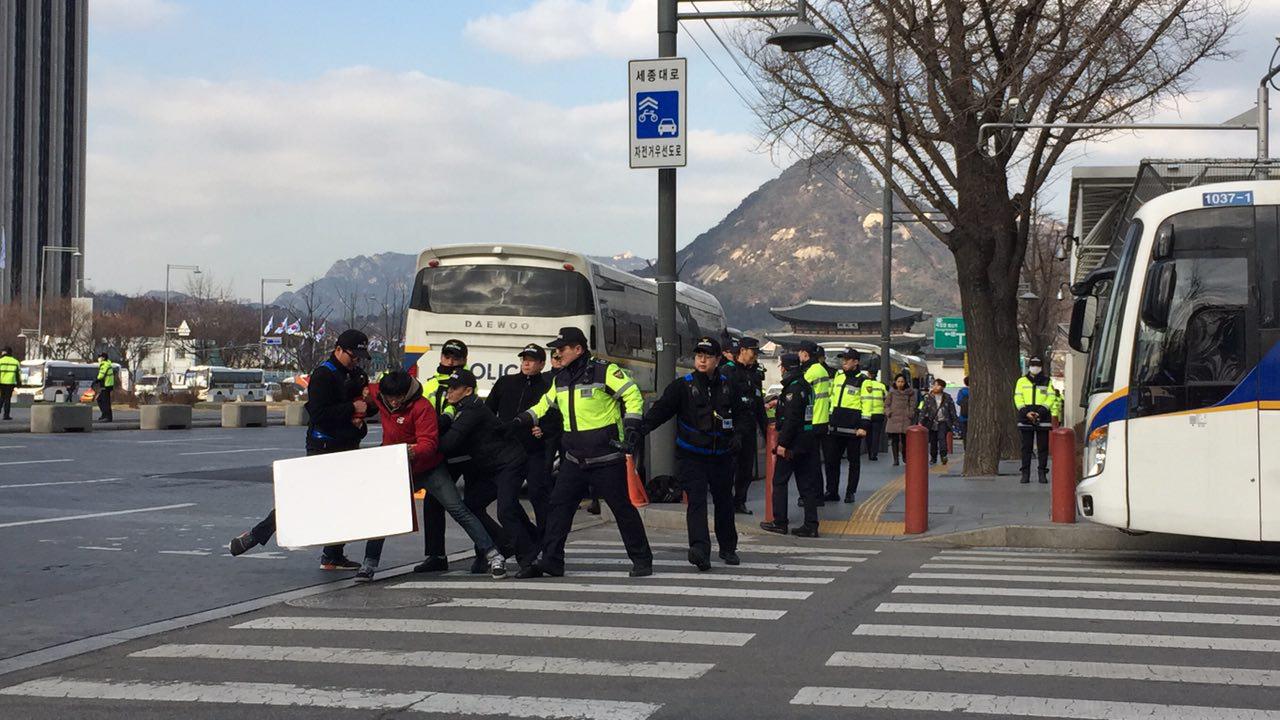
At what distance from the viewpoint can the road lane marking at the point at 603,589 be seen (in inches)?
371

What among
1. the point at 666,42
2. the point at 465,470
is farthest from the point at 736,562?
the point at 666,42

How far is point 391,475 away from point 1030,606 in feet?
14.5

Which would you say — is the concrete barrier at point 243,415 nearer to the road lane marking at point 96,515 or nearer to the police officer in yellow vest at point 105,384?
the police officer in yellow vest at point 105,384

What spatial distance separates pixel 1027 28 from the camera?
20.0 metres

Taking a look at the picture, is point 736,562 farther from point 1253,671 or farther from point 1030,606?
point 1253,671

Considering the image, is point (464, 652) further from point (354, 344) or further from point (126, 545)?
point (126, 545)

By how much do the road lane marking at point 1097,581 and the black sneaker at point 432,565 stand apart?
3.60 metres

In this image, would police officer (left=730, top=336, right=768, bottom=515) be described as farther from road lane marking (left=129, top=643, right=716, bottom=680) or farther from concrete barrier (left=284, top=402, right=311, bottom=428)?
concrete barrier (left=284, top=402, right=311, bottom=428)

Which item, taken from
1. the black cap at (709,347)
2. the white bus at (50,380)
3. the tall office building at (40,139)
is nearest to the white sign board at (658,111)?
the black cap at (709,347)

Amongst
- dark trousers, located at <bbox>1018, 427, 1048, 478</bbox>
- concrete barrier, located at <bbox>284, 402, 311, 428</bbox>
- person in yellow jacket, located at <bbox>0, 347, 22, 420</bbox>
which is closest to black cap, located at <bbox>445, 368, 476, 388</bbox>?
dark trousers, located at <bbox>1018, 427, 1048, 478</bbox>

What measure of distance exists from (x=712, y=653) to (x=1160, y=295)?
5.89 m

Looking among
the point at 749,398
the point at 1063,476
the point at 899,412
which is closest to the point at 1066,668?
the point at 749,398

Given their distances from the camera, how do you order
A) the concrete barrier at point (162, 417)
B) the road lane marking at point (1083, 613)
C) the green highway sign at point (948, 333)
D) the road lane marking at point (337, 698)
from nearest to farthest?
the road lane marking at point (337, 698), the road lane marking at point (1083, 613), the concrete barrier at point (162, 417), the green highway sign at point (948, 333)

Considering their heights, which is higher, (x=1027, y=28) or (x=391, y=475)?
(x=1027, y=28)
